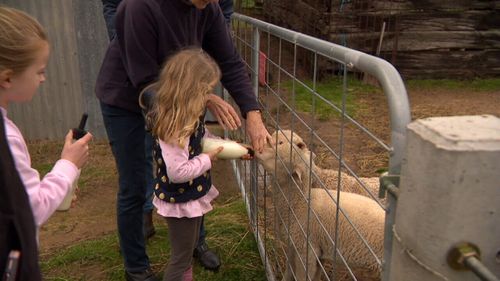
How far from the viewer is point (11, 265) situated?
4.26 feet

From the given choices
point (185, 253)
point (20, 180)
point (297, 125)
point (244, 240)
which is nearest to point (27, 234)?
point (20, 180)

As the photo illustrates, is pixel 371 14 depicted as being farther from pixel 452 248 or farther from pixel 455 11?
pixel 452 248

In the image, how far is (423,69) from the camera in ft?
29.2

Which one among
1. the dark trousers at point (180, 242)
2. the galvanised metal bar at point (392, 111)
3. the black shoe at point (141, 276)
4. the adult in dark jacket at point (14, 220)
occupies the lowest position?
the black shoe at point (141, 276)

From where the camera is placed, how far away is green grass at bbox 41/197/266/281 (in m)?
3.06

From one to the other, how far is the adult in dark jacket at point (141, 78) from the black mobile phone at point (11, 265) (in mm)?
1079

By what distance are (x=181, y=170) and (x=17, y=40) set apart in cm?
86

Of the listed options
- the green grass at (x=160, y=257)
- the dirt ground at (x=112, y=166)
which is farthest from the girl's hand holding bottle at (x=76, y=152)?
the dirt ground at (x=112, y=166)

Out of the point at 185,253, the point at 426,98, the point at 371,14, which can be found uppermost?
the point at 371,14

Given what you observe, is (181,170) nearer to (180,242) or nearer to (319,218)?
(180,242)

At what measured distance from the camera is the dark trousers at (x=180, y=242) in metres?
2.28

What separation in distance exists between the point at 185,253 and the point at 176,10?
3.57 feet

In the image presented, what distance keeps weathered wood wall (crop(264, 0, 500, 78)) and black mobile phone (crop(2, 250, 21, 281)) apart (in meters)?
7.65

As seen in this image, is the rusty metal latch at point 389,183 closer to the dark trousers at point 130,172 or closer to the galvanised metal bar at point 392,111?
the galvanised metal bar at point 392,111
